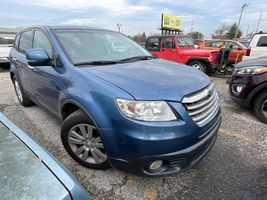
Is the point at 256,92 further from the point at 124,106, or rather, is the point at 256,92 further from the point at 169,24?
the point at 169,24

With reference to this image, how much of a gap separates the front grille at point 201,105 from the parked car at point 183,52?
220 inches

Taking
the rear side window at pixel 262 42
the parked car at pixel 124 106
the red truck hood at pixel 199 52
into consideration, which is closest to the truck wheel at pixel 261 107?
the parked car at pixel 124 106

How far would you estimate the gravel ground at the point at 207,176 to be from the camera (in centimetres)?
198

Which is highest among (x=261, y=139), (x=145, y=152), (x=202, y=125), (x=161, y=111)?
(x=161, y=111)

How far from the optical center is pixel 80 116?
2.05m

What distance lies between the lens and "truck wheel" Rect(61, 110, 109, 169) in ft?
6.70

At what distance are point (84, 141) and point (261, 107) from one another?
10.3 feet

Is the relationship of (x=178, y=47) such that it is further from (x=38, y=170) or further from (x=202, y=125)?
(x=38, y=170)

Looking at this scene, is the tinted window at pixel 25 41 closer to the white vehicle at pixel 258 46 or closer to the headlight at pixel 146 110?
the headlight at pixel 146 110

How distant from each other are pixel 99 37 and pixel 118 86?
4.79 feet

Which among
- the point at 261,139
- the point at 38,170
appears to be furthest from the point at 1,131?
the point at 261,139

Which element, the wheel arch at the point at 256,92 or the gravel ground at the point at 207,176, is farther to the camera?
the wheel arch at the point at 256,92

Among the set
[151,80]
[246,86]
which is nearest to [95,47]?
[151,80]

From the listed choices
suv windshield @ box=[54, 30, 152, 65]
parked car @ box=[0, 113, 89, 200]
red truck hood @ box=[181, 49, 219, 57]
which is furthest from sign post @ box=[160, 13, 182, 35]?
parked car @ box=[0, 113, 89, 200]
